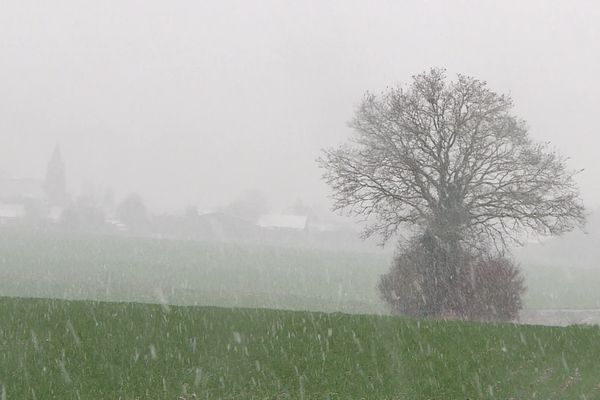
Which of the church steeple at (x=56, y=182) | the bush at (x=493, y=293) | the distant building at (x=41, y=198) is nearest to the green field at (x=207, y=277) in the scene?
the bush at (x=493, y=293)

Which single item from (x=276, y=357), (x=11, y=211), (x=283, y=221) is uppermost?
(x=283, y=221)

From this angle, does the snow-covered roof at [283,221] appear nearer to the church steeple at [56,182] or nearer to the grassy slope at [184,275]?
the church steeple at [56,182]

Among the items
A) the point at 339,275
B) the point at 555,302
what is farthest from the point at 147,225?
the point at 555,302

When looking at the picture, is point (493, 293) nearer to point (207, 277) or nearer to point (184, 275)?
point (207, 277)

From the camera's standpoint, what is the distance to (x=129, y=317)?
13.5 metres

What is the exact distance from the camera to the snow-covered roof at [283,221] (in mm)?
148700

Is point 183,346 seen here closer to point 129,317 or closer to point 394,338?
point 129,317

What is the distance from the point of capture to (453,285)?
81.9 ft

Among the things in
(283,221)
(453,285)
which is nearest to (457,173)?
(453,285)

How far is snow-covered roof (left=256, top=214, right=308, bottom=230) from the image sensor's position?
488 ft

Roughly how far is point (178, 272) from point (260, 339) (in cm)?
4019

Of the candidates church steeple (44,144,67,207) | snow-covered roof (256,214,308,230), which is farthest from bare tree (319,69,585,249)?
church steeple (44,144,67,207)

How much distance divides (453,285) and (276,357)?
1582 centimetres

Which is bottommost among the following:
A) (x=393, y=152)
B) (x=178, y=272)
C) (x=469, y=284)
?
(x=178, y=272)
